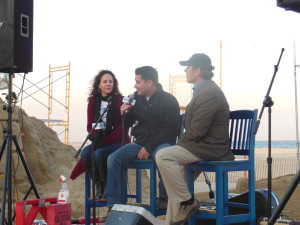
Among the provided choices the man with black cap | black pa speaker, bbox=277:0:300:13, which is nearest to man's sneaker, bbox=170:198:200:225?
the man with black cap

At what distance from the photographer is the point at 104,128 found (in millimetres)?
4688

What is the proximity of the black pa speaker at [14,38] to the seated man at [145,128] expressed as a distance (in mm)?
1025

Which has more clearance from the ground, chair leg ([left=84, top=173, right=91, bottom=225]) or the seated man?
the seated man

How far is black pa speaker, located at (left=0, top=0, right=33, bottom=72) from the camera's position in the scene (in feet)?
14.6

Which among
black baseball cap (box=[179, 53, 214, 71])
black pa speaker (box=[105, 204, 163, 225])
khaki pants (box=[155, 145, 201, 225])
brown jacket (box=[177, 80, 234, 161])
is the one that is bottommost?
black pa speaker (box=[105, 204, 163, 225])

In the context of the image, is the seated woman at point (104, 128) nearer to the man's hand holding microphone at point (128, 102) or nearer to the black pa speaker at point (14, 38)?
the man's hand holding microphone at point (128, 102)

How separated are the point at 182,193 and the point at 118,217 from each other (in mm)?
620

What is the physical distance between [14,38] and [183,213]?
2.07m

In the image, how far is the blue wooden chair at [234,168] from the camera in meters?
3.89

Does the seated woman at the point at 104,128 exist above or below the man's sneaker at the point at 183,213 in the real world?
above

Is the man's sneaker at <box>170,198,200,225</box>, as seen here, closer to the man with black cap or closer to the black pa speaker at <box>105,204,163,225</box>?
the man with black cap

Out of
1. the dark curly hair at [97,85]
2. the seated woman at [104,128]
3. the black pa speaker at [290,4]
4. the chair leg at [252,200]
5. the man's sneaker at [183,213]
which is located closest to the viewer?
the black pa speaker at [290,4]

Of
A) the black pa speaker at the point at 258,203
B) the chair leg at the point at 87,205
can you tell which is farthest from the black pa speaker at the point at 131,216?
the chair leg at the point at 87,205

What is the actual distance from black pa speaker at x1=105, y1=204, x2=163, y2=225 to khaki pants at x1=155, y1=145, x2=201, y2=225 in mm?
381
